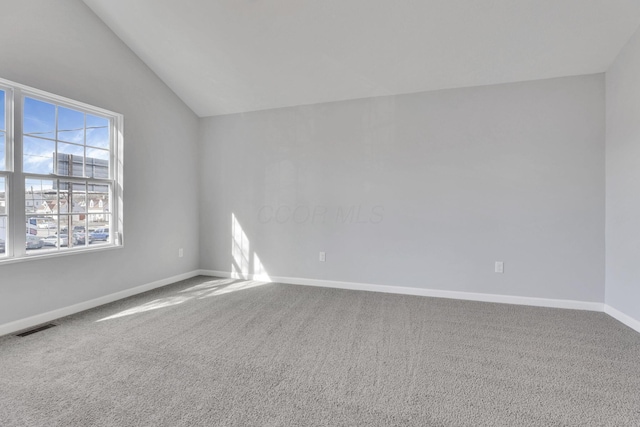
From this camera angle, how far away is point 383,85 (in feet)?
11.8

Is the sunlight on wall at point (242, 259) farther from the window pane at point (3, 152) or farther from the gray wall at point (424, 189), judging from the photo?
the window pane at point (3, 152)

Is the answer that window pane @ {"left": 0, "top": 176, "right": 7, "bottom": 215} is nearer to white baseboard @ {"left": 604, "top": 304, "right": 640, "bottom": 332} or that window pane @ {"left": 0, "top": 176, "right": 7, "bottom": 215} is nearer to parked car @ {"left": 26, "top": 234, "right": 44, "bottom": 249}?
parked car @ {"left": 26, "top": 234, "right": 44, "bottom": 249}

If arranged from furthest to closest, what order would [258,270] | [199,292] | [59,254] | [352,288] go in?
[258,270], [352,288], [199,292], [59,254]

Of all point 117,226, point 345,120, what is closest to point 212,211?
point 117,226

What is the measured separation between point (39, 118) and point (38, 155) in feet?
1.17

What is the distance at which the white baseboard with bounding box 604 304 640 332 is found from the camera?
104 inches

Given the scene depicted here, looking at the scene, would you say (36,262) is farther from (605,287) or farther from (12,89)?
(605,287)

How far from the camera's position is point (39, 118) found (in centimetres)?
283

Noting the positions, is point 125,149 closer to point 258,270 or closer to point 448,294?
point 258,270

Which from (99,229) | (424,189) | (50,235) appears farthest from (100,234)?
(424,189)

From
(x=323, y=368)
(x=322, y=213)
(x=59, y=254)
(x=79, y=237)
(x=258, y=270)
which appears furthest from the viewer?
(x=258, y=270)

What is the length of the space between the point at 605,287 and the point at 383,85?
327cm

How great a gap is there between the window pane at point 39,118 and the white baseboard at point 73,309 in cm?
171

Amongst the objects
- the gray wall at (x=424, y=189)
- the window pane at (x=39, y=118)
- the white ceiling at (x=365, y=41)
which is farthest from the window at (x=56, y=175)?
the gray wall at (x=424, y=189)
